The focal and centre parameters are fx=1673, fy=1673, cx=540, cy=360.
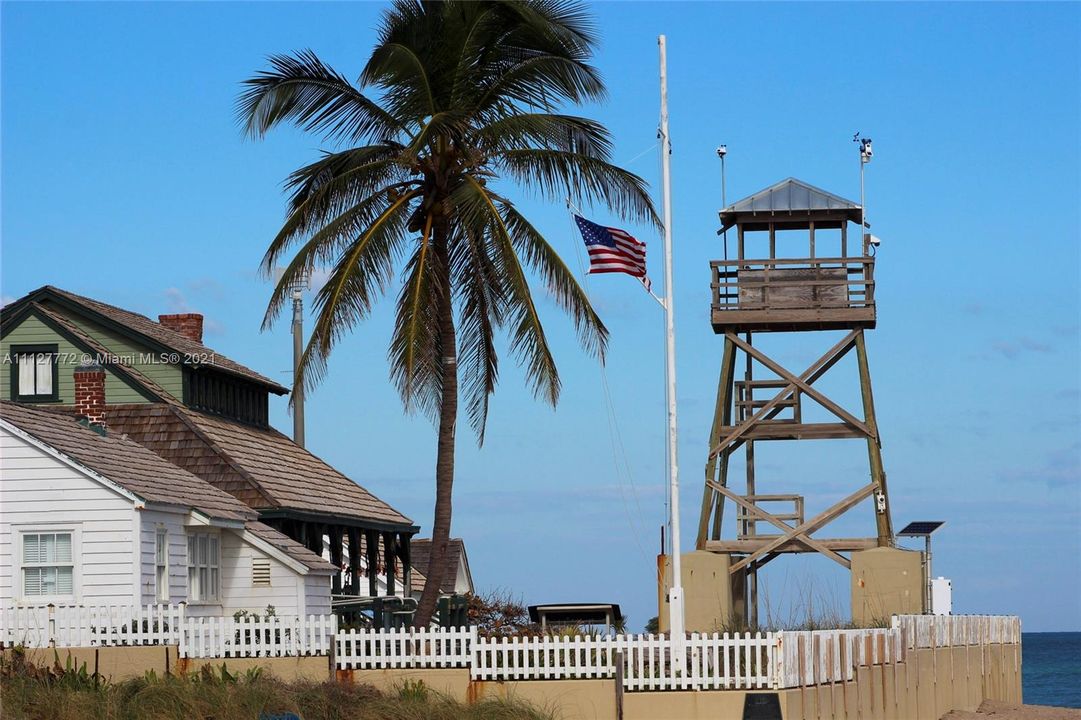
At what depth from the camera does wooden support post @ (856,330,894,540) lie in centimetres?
3497

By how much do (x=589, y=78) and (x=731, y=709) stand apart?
12.6m

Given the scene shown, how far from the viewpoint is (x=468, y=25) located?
30094 millimetres

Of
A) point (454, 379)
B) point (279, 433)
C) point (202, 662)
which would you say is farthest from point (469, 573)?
point (202, 662)

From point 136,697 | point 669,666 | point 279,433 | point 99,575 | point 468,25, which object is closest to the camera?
point 136,697

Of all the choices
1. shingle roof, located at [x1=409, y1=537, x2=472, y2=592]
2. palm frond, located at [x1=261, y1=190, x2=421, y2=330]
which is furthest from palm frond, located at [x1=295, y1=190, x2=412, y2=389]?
shingle roof, located at [x1=409, y1=537, x2=472, y2=592]

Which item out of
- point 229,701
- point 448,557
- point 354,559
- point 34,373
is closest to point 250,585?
point 354,559

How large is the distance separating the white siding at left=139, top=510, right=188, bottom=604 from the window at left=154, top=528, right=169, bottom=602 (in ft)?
0.28

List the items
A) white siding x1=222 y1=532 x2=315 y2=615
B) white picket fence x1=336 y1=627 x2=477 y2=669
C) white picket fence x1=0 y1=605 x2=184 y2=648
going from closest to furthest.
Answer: white picket fence x1=336 y1=627 x2=477 y2=669
white picket fence x1=0 y1=605 x2=184 y2=648
white siding x1=222 y1=532 x2=315 y2=615

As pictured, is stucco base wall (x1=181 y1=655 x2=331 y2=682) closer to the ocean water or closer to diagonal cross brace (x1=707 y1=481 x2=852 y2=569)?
diagonal cross brace (x1=707 y1=481 x2=852 y2=569)

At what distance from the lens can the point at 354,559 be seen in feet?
130

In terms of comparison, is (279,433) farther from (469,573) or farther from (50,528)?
(469,573)

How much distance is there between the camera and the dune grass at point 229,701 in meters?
21.6

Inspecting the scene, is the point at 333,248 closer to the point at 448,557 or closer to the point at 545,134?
the point at 545,134

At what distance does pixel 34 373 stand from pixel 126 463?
6.91 m
